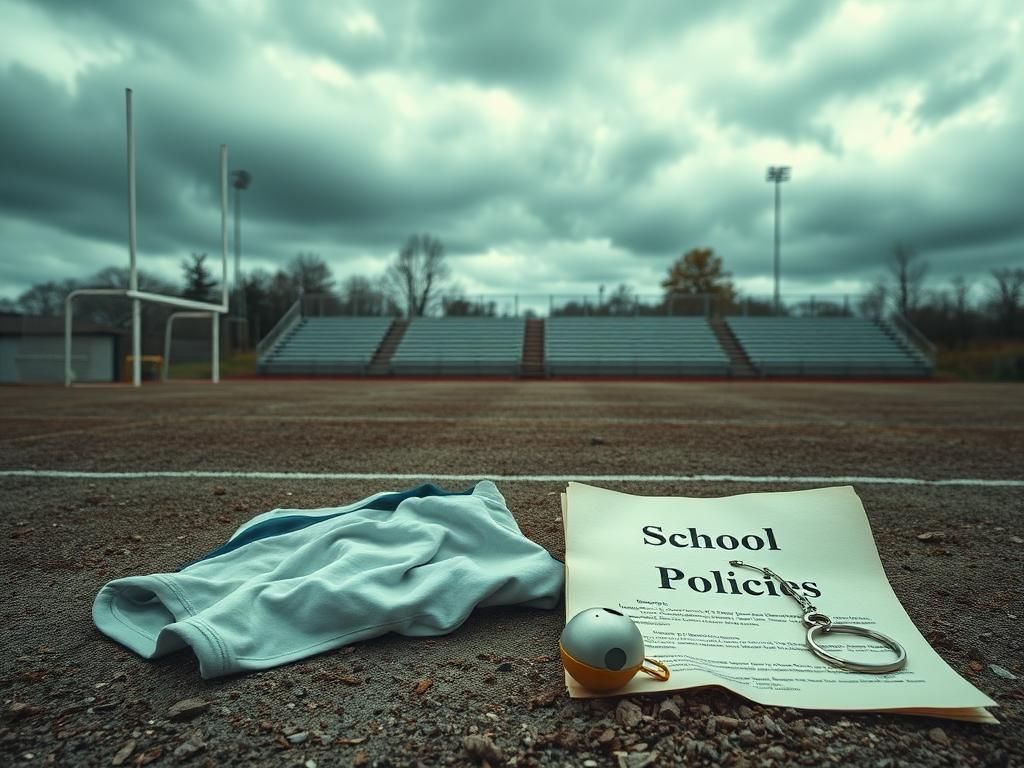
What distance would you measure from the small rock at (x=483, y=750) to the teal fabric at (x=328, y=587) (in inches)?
14.2

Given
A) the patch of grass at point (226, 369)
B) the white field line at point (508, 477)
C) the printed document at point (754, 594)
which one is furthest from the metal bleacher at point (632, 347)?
the printed document at point (754, 594)

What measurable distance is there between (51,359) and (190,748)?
825 inches

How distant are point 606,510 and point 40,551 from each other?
5.33 ft

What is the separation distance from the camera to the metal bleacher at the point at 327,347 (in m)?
22.0

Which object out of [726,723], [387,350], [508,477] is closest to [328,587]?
[726,723]

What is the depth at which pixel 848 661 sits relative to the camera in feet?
3.35

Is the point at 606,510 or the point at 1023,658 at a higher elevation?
the point at 606,510

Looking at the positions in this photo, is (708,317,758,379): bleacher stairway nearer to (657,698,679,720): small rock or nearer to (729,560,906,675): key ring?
(729,560,906,675): key ring

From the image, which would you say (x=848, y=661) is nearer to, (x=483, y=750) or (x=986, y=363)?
(x=483, y=750)

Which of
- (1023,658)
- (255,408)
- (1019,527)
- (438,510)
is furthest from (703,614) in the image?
(255,408)

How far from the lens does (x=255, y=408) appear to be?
22.8 ft

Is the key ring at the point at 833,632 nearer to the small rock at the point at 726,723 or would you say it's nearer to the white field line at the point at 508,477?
the small rock at the point at 726,723

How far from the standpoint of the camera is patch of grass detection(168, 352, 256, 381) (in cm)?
2158

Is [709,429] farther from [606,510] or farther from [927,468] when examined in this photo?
[606,510]
